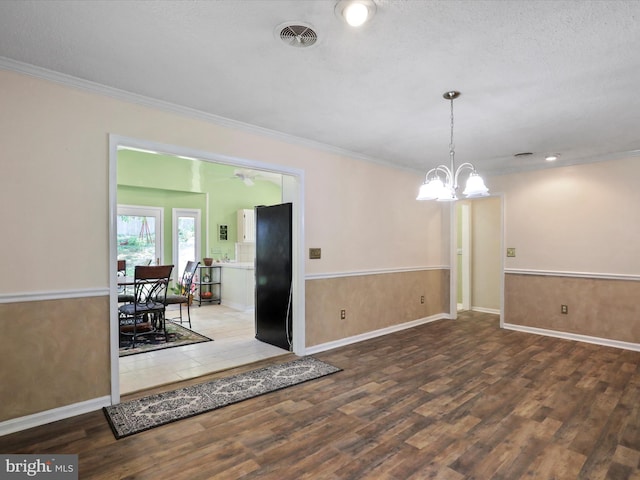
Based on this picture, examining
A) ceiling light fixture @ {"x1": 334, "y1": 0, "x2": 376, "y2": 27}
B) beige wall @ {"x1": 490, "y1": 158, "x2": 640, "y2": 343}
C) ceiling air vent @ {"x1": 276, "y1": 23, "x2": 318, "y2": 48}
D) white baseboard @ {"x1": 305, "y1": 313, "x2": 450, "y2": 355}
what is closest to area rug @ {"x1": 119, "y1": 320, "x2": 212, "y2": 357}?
white baseboard @ {"x1": 305, "y1": 313, "x2": 450, "y2": 355}

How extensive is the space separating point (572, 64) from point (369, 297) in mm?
3391

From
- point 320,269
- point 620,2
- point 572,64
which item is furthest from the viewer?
point 320,269

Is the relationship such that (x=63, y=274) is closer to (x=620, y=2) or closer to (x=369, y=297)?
A: (x=369, y=297)

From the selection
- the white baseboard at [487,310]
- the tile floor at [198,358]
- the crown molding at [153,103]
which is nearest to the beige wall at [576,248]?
the white baseboard at [487,310]

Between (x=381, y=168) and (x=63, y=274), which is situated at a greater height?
(x=381, y=168)

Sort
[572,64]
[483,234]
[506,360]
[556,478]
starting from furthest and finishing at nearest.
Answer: [483,234] < [506,360] < [572,64] < [556,478]

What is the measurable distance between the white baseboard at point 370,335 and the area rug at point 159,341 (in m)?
1.56

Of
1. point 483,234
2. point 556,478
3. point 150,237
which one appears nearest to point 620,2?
point 556,478

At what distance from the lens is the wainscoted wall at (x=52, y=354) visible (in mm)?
2422

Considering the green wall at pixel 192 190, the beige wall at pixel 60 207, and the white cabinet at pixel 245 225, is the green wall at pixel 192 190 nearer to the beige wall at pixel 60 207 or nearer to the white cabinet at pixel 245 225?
the white cabinet at pixel 245 225

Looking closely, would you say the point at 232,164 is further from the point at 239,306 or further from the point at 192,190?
the point at 192,190

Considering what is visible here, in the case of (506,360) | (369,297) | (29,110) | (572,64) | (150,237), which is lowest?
(506,360)

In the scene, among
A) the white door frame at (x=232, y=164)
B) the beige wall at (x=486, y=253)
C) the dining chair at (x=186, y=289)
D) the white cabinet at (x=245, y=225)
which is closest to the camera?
the white door frame at (x=232, y=164)

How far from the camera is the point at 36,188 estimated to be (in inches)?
99.7
